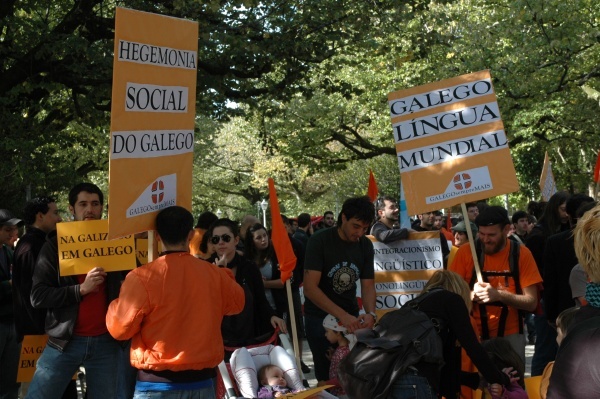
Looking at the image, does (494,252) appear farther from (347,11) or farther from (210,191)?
(210,191)

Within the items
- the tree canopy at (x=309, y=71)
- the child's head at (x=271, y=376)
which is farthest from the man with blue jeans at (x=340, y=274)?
the tree canopy at (x=309, y=71)

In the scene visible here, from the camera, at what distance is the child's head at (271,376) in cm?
701

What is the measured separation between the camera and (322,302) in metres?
7.19

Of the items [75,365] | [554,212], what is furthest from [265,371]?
[554,212]

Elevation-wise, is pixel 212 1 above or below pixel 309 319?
above

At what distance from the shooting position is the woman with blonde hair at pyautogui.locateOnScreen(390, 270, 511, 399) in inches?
203

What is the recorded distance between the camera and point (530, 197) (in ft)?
132

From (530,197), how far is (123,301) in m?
37.0

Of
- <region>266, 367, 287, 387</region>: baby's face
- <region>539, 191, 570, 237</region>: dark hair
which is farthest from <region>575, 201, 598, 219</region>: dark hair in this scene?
<region>266, 367, 287, 387</region>: baby's face

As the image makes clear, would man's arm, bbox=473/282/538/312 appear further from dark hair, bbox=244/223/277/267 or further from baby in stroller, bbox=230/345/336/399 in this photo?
dark hair, bbox=244/223/277/267

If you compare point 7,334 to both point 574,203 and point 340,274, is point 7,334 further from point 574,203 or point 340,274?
point 574,203

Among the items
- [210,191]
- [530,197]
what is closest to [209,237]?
[530,197]

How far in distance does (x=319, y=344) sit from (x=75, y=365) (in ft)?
6.86

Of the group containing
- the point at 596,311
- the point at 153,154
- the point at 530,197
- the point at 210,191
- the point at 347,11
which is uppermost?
the point at 210,191
